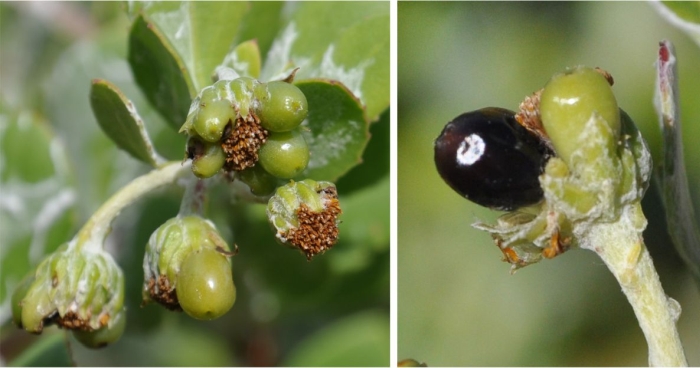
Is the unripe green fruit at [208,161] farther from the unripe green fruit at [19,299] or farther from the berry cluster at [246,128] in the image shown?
the unripe green fruit at [19,299]

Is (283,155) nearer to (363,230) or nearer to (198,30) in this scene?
(198,30)

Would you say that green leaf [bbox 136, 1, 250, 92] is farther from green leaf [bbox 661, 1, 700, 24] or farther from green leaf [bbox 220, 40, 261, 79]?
green leaf [bbox 661, 1, 700, 24]

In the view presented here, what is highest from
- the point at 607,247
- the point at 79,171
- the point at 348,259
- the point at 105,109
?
the point at 105,109

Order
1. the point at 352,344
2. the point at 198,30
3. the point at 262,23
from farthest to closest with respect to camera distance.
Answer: the point at 352,344 → the point at 262,23 → the point at 198,30

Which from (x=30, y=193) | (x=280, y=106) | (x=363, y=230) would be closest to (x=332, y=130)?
(x=280, y=106)

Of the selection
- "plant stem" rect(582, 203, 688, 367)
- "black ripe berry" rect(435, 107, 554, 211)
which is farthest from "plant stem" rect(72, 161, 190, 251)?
"plant stem" rect(582, 203, 688, 367)

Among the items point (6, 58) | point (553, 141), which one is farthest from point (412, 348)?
point (6, 58)

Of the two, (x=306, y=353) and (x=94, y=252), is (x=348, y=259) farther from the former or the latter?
(x=94, y=252)

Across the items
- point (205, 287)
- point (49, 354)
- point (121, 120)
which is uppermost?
point (121, 120)
